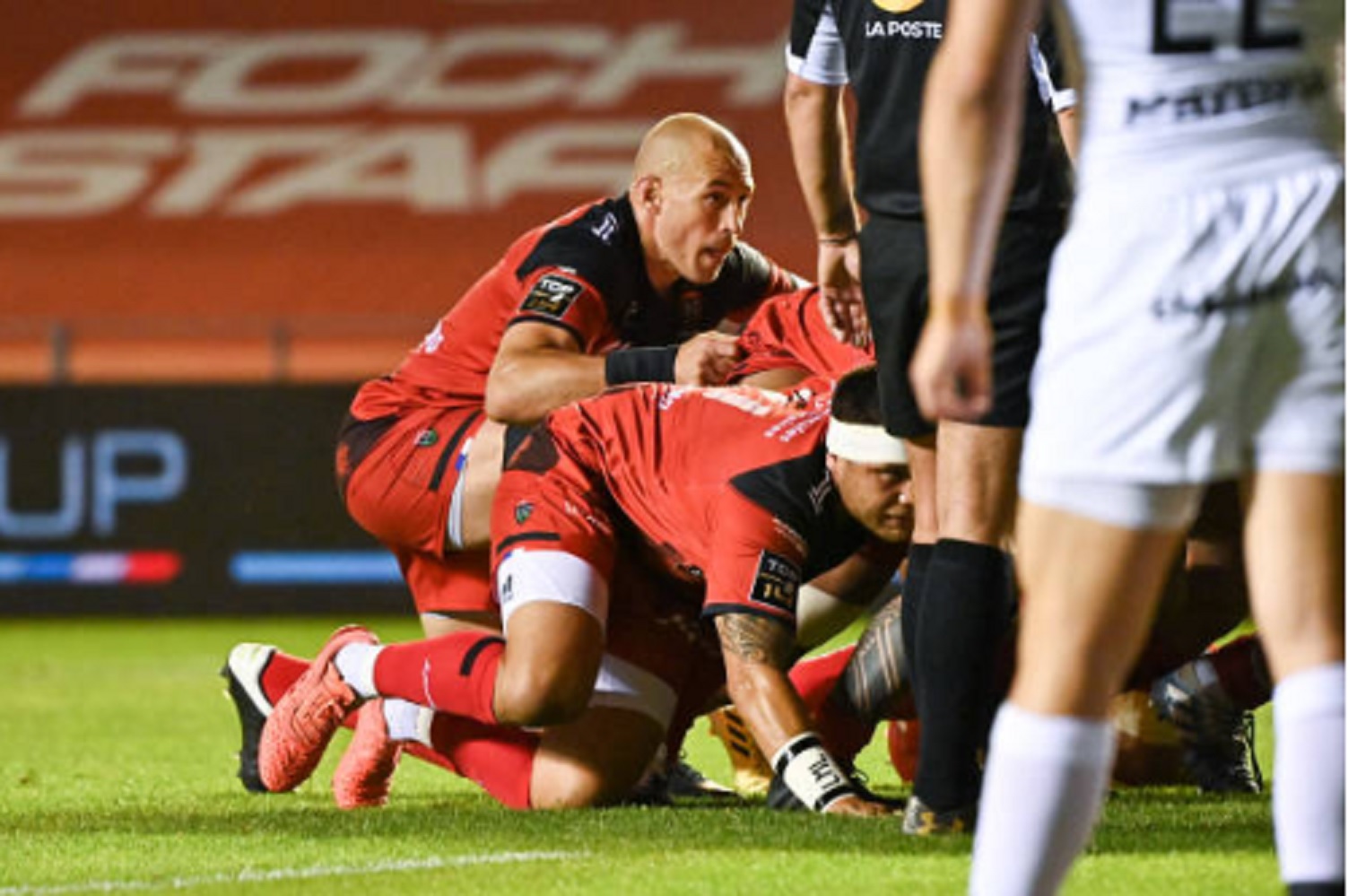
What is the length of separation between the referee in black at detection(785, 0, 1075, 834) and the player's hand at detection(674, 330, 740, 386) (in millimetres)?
1160

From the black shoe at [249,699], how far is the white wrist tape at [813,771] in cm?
135

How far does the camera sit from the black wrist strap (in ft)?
18.5

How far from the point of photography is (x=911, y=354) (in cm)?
411

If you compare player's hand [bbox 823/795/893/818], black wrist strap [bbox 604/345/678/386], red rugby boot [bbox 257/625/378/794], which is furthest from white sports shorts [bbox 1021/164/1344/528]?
black wrist strap [bbox 604/345/678/386]

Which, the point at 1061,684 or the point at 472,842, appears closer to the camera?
the point at 1061,684

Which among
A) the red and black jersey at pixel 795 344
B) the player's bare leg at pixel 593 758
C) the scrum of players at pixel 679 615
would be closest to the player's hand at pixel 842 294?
the scrum of players at pixel 679 615

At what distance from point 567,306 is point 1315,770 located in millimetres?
3364

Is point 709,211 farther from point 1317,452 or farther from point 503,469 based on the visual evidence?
point 1317,452

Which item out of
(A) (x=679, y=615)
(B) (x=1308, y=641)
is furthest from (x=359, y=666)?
(B) (x=1308, y=641)

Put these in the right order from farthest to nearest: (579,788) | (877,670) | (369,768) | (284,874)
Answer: (369,768)
(877,670)
(579,788)
(284,874)

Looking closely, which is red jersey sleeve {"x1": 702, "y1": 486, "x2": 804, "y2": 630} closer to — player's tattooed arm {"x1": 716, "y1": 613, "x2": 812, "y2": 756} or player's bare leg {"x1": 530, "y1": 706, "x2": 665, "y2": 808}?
player's tattooed arm {"x1": 716, "y1": 613, "x2": 812, "y2": 756}

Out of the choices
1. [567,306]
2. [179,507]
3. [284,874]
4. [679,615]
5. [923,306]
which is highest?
[923,306]

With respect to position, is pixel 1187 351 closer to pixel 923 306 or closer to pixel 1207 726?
pixel 923 306

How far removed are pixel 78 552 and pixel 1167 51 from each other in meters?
9.44
